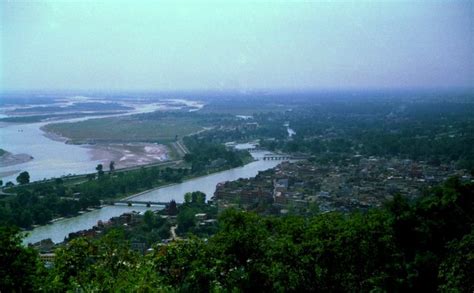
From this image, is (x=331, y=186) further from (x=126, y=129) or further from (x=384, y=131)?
(x=126, y=129)

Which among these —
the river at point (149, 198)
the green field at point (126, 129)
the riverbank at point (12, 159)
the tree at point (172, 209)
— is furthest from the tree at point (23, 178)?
the green field at point (126, 129)

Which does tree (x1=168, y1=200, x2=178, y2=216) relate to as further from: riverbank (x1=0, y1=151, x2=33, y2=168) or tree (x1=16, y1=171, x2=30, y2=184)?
riverbank (x1=0, y1=151, x2=33, y2=168)

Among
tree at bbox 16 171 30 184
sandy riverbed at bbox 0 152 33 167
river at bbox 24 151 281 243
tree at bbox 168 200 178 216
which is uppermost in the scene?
sandy riverbed at bbox 0 152 33 167

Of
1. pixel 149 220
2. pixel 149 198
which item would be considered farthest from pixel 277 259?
pixel 149 198

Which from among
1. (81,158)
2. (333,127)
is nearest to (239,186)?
(81,158)

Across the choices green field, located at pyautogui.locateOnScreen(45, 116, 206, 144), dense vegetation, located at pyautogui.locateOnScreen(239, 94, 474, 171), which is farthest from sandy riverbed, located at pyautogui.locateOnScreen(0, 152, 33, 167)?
dense vegetation, located at pyautogui.locateOnScreen(239, 94, 474, 171)

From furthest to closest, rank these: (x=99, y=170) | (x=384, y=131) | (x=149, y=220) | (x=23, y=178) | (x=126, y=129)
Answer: (x=126, y=129) → (x=384, y=131) → (x=99, y=170) → (x=23, y=178) → (x=149, y=220)

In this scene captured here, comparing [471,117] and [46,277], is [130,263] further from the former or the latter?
[471,117]
